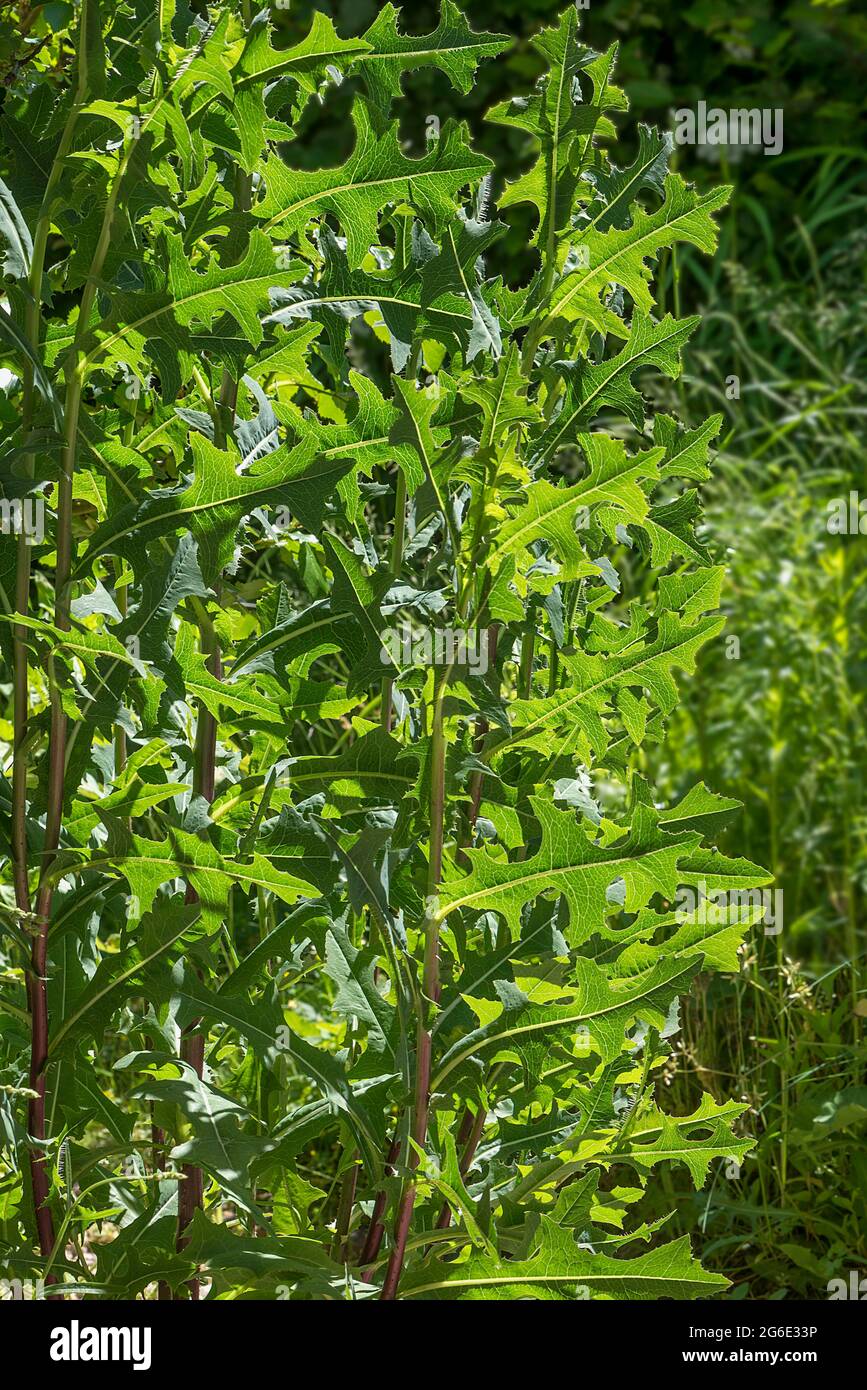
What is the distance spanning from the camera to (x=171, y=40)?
48.4 inches

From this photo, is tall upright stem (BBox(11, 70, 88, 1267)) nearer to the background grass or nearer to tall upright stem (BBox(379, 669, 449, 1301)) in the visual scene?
tall upright stem (BBox(379, 669, 449, 1301))

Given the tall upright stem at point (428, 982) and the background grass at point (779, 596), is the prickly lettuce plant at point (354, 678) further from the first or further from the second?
the background grass at point (779, 596)

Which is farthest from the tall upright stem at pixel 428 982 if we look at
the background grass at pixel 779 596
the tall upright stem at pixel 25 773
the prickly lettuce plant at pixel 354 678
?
the background grass at pixel 779 596

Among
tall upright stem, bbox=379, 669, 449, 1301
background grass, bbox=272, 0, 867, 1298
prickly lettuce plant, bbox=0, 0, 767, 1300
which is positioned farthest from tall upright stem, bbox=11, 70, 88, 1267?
background grass, bbox=272, 0, 867, 1298

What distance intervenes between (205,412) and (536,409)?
0.34 m

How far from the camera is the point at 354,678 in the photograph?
121cm

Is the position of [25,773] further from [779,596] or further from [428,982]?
[779,596]

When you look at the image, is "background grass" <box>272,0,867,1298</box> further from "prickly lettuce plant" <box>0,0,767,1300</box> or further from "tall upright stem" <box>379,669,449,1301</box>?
"tall upright stem" <box>379,669,449,1301</box>

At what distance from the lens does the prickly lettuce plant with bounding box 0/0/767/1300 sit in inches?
45.6

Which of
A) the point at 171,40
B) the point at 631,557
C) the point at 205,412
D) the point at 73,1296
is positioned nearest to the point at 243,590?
the point at 205,412

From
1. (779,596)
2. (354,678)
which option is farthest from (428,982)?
(779,596)

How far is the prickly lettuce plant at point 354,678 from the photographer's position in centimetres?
116

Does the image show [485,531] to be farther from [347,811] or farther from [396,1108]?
[396,1108]

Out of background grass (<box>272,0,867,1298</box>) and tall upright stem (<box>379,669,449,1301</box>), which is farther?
background grass (<box>272,0,867,1298</box>)
